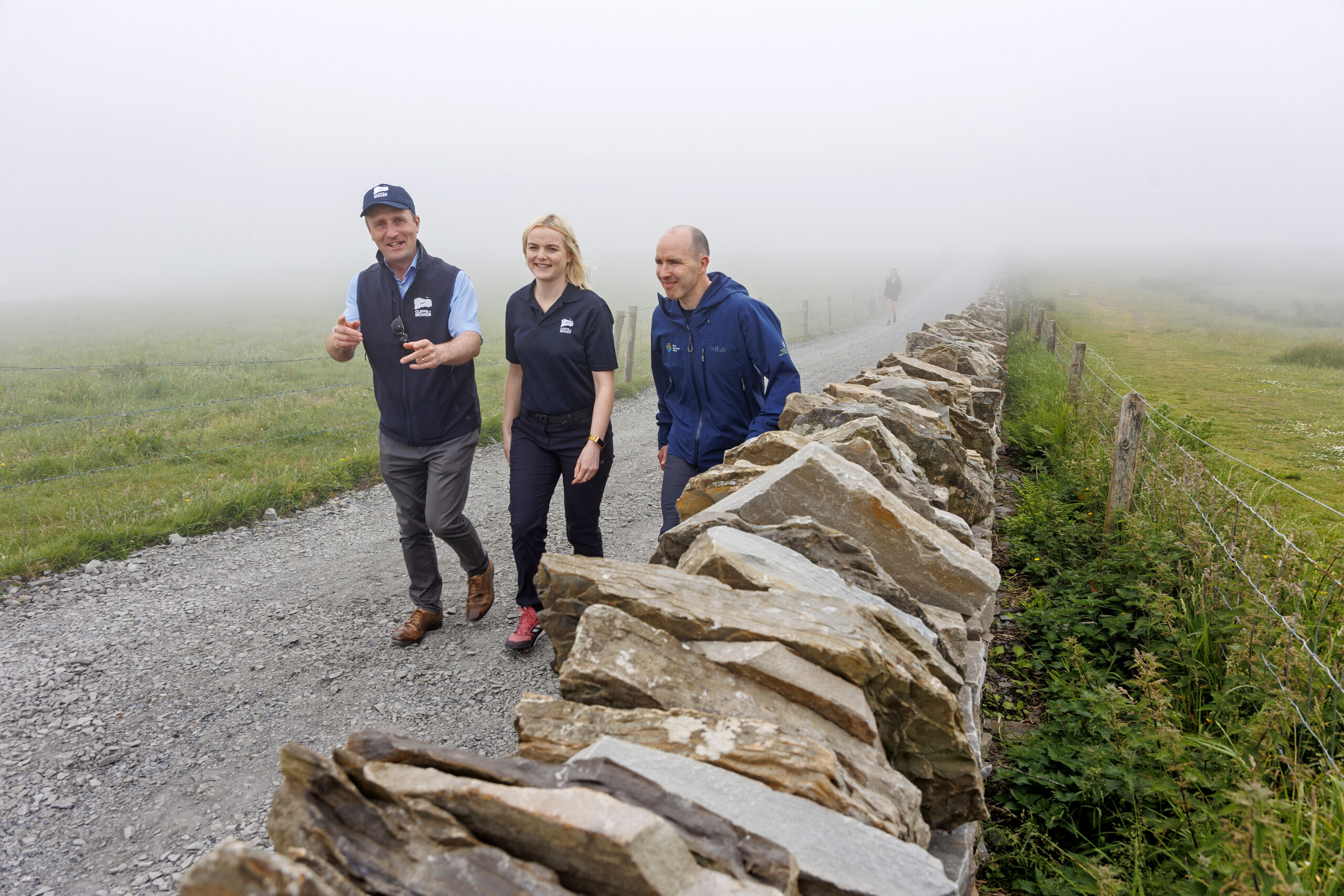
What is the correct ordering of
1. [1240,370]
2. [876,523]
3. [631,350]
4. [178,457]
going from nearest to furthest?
[876,523], [178,457], [631,350], [1240,370]

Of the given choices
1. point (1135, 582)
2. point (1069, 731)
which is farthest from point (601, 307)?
point (1135, 582)

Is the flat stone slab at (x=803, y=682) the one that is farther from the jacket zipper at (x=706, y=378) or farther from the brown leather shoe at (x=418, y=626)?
the brown leather shoe at (x=418, y=626)

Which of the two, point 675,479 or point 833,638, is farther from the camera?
point 675,479

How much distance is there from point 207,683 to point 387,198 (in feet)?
10.1

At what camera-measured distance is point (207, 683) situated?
A: 15.6 feet

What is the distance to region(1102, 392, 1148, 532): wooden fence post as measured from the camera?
6.00m

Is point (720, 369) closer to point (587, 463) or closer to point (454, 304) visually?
point (587, 463)

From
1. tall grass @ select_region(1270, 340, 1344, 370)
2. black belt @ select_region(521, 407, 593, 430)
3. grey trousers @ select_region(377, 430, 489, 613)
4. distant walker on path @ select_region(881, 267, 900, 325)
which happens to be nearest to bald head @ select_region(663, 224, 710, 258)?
black belt @ select_region(521, 407, 593, 430)

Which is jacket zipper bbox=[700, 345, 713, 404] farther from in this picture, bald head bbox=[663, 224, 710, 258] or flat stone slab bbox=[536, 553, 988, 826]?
flat stone slab bbox=[536, 553, 988, 826]

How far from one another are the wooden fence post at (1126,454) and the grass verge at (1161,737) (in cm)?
54

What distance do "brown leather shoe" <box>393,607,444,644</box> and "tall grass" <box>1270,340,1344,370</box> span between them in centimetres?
2436

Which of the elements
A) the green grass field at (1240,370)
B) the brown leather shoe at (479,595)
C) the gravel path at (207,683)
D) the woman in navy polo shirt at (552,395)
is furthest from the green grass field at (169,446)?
the green grass field at (1240,370)

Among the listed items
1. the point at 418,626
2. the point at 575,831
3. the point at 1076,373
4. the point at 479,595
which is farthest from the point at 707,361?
the point at 1076,373

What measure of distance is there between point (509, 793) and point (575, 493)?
11.3 ft
